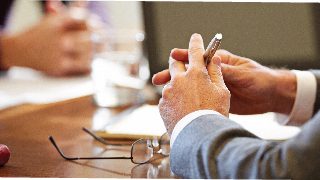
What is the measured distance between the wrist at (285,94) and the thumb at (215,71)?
1.15 ft

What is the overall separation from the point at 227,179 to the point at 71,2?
1.13m

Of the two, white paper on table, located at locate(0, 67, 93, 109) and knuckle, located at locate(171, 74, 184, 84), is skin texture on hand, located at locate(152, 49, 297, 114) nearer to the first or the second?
knuckle, located at locate(171, 74, 184, 84)

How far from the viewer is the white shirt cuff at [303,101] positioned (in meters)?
1.06

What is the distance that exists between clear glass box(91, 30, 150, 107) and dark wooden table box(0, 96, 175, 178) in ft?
0.22

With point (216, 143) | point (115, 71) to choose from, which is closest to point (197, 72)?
point (216, 143)

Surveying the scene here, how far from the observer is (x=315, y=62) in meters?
1.77

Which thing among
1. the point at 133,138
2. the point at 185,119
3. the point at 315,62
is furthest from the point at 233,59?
the point at 315,62

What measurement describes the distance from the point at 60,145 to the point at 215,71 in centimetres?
31

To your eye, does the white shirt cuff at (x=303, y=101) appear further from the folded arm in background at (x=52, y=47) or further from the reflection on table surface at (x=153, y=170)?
the folded arm in background at (x=52, y=47)

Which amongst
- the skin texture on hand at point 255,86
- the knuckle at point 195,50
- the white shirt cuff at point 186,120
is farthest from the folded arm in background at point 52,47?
the white shirt cuff at point 186,120

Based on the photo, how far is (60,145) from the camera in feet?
2.88

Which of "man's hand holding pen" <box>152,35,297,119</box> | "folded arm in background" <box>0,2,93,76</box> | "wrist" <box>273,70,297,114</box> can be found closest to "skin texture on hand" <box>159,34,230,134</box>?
"man's hand holding pen" <box>152,35,297,119</box>

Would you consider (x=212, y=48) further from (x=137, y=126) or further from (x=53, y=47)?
(x=53, y=47)

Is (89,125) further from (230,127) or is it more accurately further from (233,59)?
(230,127)
